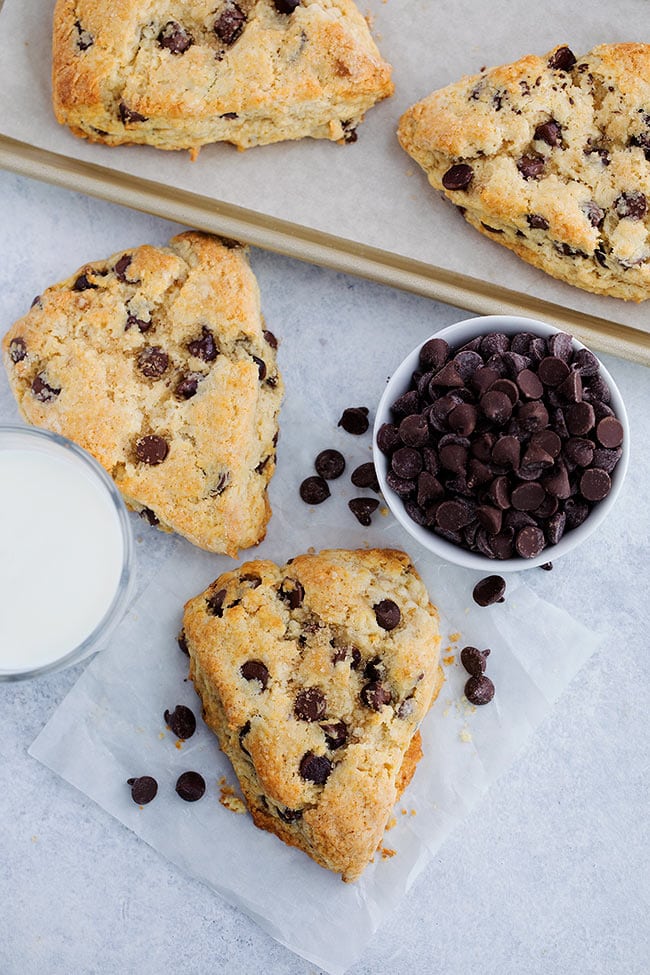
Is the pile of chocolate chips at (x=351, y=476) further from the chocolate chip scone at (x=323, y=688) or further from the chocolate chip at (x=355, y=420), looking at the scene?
the chocolate chip scone at (x=323, y=688)

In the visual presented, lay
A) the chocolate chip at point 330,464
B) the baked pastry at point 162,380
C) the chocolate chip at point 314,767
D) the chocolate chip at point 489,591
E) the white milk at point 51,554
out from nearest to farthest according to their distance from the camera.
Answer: the white milk at point 51,554, the chocolate chip at point 314,767, the baked pastry at point 162,380, the chocolate chip at point 489,591, the chocolate chip at point 330,464

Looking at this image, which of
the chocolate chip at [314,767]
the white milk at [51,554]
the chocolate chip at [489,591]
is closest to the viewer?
the white milk at [51,554]

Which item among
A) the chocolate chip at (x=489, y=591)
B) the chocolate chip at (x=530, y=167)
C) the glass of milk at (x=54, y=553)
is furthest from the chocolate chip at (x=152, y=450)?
the chocolate chip at (x=530, y=167)

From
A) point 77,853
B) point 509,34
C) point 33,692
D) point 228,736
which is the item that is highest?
point 509,34

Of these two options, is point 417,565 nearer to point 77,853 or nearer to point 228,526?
point 228,526

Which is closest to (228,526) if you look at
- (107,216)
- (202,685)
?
(202,685)

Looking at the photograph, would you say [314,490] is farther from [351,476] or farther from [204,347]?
[204,347]
